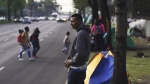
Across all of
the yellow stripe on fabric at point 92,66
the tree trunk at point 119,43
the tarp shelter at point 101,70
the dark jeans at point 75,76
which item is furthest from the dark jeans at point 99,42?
the dark jeans at point 75,76

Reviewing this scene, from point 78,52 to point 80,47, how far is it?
9 cm

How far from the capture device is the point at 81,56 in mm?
6023

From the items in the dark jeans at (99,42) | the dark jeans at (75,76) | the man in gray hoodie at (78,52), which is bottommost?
the dark jeans at (99,42)

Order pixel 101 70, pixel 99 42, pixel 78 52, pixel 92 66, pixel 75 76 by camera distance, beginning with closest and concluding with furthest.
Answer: pixel 78 52 → pixel 75 76 → pixel 101 70 → pixel 92 66 → pixel 99 42

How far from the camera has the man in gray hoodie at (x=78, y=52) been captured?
19.8 feet

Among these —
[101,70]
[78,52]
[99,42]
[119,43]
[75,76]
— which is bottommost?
[99,42]

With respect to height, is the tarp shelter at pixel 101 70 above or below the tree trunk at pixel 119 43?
below

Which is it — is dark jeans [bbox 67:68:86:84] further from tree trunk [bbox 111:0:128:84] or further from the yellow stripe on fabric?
the yellow stripe on fabric

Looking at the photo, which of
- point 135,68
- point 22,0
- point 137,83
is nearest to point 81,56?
point 137,83

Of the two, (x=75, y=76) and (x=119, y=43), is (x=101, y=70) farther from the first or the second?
(x=75, y=76)

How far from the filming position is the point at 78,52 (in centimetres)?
599

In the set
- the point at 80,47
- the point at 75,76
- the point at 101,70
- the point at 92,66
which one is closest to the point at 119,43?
the point at 101,70

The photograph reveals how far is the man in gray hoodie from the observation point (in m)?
6.02

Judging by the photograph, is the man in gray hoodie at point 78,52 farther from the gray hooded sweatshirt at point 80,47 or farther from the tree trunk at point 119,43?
the tree trunk at point 119,43
